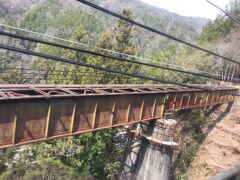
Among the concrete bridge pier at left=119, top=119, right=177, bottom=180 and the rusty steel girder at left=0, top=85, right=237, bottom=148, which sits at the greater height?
the rusty steel girder at left=0, top=85, right=237, bottom=148

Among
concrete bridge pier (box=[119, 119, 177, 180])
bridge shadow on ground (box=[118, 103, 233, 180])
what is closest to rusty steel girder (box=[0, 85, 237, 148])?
concrete bridge pier (box=[119, 119, 177, 180])

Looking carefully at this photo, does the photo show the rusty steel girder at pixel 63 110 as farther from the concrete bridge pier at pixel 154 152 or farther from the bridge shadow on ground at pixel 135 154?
the bridge shadow on ground at pixel 135 154

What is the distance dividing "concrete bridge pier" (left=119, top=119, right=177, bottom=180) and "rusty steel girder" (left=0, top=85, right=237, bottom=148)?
0.98 meters

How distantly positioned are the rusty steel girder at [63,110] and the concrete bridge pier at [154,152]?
98 centimetres

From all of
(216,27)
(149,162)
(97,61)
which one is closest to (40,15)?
(216,27)

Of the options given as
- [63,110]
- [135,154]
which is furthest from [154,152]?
[63,110]

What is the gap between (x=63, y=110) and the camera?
531 inches

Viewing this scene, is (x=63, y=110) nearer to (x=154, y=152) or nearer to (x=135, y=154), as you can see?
(x=154, y=152)

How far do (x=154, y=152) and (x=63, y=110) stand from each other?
8413mm

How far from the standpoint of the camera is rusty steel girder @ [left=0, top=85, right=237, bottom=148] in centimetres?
1164

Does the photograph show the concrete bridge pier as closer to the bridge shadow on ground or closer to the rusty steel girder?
the bridge shadow on ground

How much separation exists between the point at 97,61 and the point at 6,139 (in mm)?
30415

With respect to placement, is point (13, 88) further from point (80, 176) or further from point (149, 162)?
point (80, 176)

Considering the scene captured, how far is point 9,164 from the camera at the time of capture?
26031 millimetres
